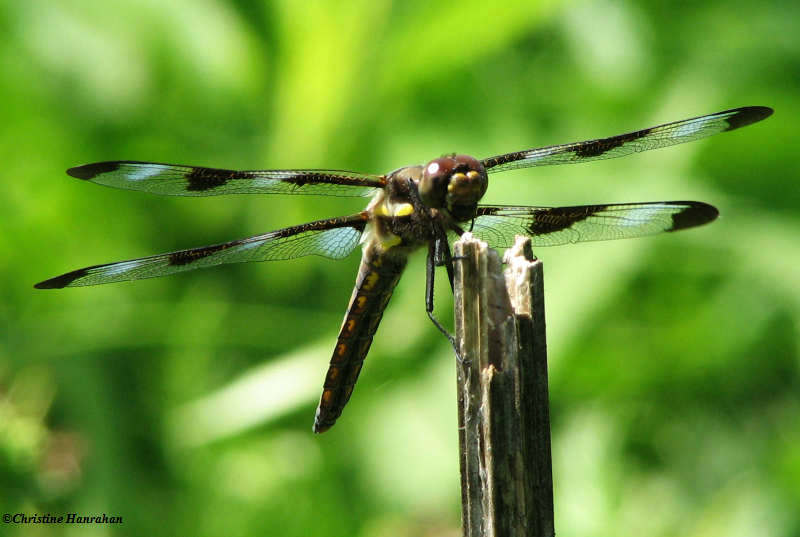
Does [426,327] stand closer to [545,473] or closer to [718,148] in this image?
[718,148]

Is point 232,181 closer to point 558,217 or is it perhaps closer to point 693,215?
point 558,217

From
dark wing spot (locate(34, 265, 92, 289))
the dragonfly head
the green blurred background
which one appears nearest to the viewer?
dark wing spot (locate(34, 265, 92, 289))

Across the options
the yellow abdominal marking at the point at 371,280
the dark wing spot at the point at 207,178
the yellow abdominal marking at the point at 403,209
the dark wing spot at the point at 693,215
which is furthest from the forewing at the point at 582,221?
the dark wing spot at the point at 207,178

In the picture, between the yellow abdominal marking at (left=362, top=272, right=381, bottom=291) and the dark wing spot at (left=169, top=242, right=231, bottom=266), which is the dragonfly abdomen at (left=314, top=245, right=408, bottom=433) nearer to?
the yellow abdominal marking at (left=362, top=272, right=381, bottom=291)

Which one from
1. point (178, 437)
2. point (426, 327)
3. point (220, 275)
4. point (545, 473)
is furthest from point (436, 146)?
point (545, 473)

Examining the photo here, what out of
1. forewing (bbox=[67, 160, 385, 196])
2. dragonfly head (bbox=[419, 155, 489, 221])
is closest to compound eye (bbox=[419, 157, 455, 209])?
dragonfly head (bbox=[419, 155, 489, 221])
